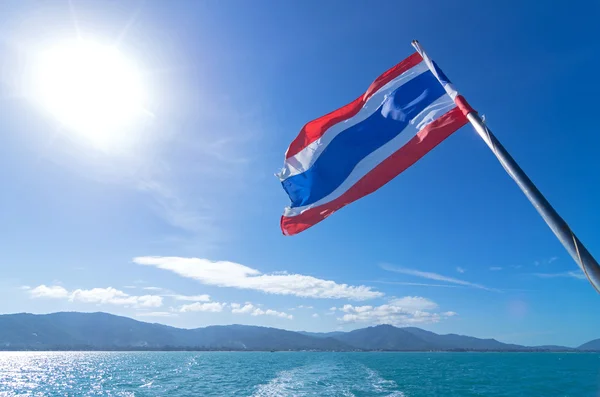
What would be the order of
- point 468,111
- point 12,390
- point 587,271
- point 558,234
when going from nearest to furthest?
point 587,271
point 558,234
point 468,111
point 12,390

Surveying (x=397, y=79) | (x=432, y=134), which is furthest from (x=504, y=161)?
(x=397, y=79)

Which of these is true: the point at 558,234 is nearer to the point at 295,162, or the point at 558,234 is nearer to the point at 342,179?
the point at 342,179

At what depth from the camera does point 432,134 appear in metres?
7.02

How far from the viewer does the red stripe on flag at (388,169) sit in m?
6.86

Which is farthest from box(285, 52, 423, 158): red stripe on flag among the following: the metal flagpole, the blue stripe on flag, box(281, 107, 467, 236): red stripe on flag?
the metal flagpole

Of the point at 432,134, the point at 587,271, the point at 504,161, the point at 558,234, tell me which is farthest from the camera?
the point at 432,134

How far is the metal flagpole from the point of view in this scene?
3.80 metres

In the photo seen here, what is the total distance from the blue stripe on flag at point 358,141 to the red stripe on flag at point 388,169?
0.32m

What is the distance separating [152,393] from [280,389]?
15315 mm

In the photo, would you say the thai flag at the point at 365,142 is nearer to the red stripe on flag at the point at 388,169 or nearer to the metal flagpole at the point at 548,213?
the red stripe on flag at the point at 388,169

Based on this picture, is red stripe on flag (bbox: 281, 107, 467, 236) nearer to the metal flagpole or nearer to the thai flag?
the thai flag

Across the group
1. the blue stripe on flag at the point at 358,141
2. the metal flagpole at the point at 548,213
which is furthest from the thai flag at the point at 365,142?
the metal flagpole at the point at 548,213

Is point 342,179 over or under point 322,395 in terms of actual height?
over

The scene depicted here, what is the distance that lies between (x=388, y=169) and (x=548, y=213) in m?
3.54
